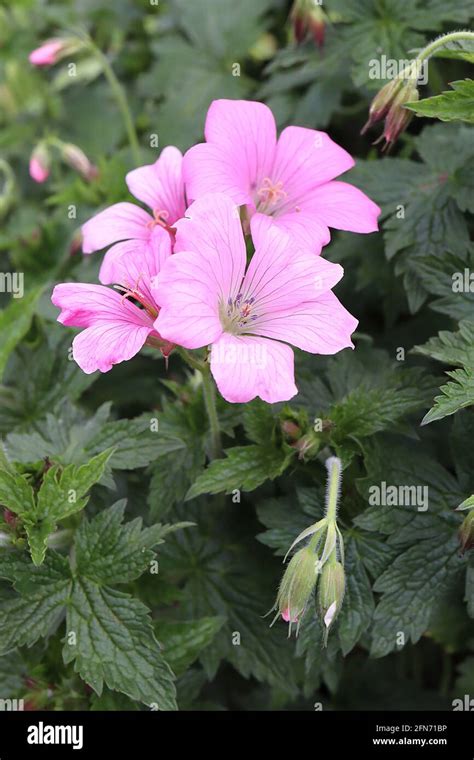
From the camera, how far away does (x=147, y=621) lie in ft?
4.34

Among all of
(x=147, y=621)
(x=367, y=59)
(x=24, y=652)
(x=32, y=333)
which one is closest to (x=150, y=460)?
(x=147, y=621)

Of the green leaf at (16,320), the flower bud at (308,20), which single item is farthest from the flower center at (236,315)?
the flower bud at (308,20)

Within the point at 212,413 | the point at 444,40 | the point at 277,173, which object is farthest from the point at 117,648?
the point at 444,40

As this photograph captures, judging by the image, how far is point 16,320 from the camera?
1746mm

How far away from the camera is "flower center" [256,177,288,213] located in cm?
146

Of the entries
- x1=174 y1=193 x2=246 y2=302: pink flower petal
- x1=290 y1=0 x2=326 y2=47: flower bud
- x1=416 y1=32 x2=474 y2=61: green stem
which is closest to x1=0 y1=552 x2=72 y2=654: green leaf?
x1=174 y1=193 x2=246 y2=302: pink flower petal

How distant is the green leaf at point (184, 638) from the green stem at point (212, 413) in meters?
0.30

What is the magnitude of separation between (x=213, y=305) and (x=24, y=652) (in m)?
0.75

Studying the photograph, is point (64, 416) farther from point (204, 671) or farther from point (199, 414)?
point (204, 671)

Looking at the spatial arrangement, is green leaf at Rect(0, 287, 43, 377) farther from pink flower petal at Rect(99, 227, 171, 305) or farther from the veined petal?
the veined petal

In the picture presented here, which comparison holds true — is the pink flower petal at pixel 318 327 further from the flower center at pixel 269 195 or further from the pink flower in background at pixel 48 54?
the pink flower in background at pixel 48 54

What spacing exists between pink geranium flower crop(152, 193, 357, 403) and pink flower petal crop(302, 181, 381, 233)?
0.14 m

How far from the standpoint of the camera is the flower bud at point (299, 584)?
3.99 feet

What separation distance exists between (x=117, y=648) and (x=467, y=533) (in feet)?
1.89
